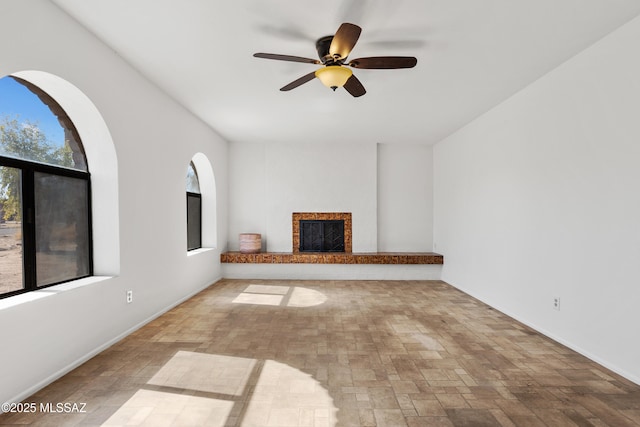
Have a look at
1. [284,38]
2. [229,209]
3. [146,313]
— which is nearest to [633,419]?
[284,38]

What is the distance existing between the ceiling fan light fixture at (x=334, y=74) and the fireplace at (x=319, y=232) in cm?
405

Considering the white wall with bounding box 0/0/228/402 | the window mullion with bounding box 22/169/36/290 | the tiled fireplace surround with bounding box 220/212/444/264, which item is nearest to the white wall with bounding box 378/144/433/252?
the tiled fireplace surround with bounding box 220/212/444/264

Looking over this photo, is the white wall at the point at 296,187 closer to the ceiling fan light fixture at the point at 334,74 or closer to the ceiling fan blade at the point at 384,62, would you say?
the ceiling fan light fixture at the point at 334,74

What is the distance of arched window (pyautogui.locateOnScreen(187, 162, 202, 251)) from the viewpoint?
547 cm

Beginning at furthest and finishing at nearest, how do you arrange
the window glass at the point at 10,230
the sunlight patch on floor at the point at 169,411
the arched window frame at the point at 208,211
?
the arched window frame at the point at 208,211 → the window glass at the point at 10,230 → the sunlight patch on floor at the point at 169,411

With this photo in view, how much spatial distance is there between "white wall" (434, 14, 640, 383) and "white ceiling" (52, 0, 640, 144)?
283mm

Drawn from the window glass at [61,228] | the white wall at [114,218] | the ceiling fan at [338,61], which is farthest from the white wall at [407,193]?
the window glass at [61,228]

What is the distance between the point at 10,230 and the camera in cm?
235

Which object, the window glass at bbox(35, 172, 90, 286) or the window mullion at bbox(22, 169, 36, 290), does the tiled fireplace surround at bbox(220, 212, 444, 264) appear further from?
the window mullion at bbox(22, 169, 36, 290)

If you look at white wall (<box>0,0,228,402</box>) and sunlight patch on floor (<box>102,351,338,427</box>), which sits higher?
white wall (<box>0,0,228,402</box>)

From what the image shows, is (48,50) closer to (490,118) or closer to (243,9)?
(243,9)

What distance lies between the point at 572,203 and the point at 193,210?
200 inches

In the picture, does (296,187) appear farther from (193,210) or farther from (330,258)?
(193,210)

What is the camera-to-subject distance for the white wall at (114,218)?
2156 millimetres
